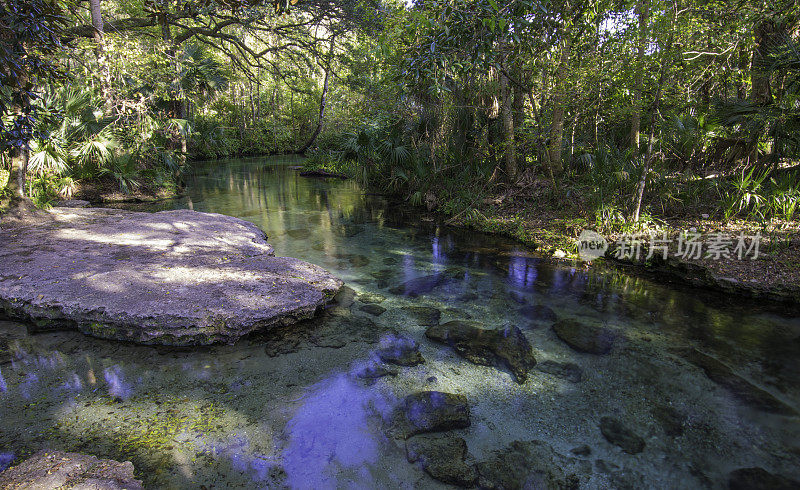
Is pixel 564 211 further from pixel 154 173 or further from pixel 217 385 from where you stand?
pixel 154 173

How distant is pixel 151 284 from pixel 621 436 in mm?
4553

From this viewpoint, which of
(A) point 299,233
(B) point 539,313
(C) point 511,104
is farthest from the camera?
(C) point 511,104

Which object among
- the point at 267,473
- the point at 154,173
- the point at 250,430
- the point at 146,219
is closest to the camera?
the point at 267,473

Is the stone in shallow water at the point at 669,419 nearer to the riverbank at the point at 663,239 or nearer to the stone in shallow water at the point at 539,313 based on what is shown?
the stone in shallow water at the point at 539,313

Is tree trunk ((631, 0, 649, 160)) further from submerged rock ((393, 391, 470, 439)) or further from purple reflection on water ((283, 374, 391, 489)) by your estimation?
purple reflection on water ((283, 374, 391, 489))

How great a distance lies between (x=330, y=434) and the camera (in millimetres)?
2920

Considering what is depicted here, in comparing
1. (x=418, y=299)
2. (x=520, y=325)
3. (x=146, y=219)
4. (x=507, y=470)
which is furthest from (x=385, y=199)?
(x=507, y=470)

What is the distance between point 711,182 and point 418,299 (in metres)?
5.50

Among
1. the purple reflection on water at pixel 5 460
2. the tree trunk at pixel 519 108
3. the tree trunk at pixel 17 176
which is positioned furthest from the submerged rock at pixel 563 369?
the tree trunk at pixel 17 176

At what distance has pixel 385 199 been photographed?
41.3ft

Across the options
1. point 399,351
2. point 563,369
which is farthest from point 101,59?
point 563,369

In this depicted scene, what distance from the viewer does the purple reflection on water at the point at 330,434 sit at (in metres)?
2.59

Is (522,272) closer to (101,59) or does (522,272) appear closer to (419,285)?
(419,285)

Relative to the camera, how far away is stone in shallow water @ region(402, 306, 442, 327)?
4.65 metres
